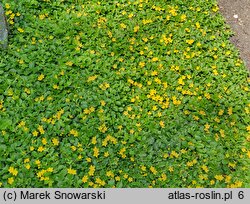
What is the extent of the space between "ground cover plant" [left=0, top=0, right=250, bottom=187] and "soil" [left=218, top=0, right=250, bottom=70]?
0.79 feet

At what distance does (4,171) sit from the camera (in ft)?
11.8

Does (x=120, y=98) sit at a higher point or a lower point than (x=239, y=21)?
lower

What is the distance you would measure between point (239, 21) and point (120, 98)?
270 cm

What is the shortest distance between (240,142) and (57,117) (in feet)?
7.61

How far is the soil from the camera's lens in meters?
5.36

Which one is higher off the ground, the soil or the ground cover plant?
the soil

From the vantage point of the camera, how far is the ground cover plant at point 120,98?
3.84 m

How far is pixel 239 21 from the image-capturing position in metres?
5.67

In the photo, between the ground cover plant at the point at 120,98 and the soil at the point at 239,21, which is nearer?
the ground cover plant at the point at 120,98

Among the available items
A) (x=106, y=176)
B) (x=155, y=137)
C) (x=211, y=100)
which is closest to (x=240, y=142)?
(x=211, y=100)

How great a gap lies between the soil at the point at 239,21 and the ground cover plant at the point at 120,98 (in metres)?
0.24

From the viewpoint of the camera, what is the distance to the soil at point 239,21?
17.6 ft

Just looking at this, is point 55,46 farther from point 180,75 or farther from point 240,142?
point 240,142

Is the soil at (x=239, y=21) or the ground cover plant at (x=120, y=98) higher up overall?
the soil at (x=239, y=21)
